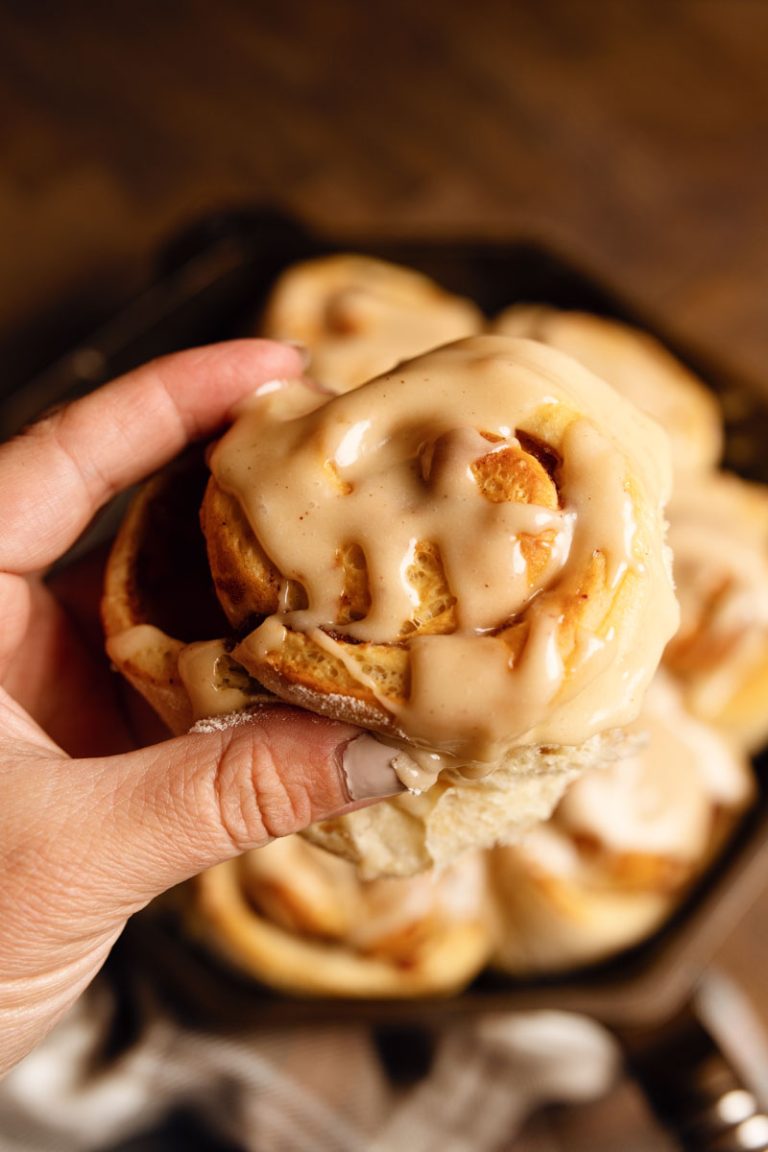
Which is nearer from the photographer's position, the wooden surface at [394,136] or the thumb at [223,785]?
the thumb at [223,785]

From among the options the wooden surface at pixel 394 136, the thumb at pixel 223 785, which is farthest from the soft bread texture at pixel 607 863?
the wooden surface at pixel 394 136

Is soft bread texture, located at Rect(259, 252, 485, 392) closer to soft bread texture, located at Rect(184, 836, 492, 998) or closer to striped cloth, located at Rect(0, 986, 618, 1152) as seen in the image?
soft bread texture, located at Rect(184, 836, 492, 998)

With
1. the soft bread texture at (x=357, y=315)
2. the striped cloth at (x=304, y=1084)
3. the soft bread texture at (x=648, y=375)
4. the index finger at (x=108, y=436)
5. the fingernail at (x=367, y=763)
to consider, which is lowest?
the striped cloth at (x=304, y=1084)

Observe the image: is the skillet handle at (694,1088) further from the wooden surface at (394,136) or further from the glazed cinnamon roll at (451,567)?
the wooden surface at (394,136)

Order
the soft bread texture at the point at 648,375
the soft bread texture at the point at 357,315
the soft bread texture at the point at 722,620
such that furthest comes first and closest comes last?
the soft bread texture at the point at 648,375 < the soft bread texture at the point at 357,315 < the soft bread texture at the point at 722,620

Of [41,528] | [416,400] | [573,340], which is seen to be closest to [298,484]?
[416,400]

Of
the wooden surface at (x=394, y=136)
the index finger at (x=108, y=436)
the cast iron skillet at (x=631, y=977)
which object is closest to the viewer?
the index finger at (x=108, y=436)

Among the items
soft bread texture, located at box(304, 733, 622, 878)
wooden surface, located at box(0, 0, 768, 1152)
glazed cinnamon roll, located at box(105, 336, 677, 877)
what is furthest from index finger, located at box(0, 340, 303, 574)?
wooden surface, located at box(0, 0, 768, 1152)
